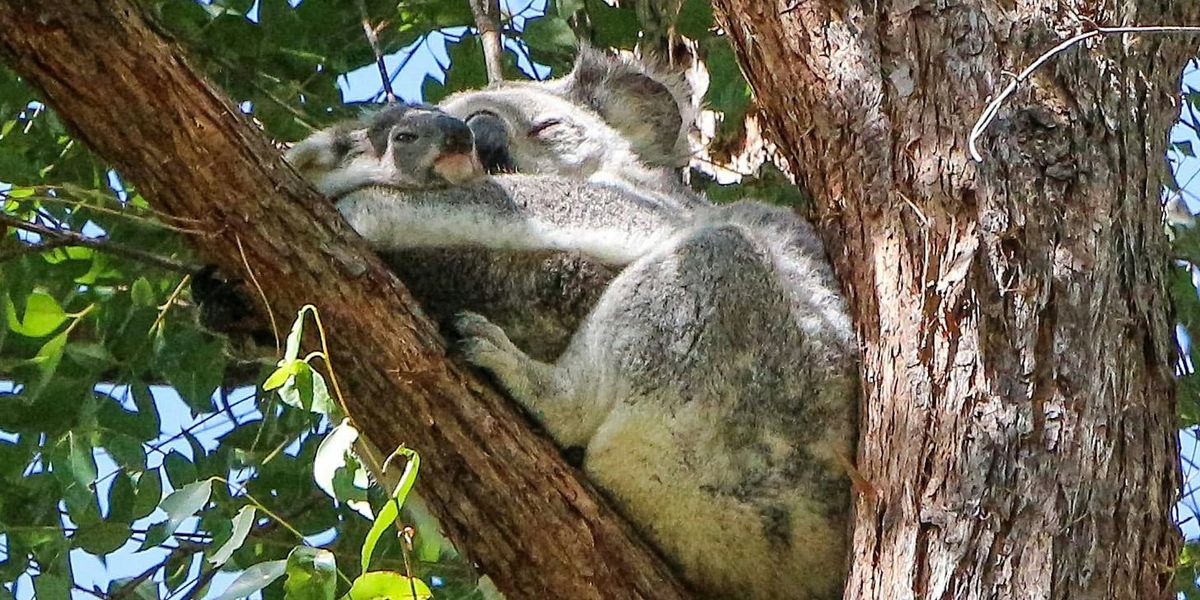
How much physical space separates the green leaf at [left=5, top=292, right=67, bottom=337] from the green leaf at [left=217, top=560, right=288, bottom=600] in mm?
1185

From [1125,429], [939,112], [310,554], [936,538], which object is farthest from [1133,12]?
[310,554]

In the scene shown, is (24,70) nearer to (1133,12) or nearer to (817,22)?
(817,22)

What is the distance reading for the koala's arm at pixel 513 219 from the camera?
9.25 feet

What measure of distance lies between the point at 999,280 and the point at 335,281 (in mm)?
1050

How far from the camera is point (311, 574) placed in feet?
6.71

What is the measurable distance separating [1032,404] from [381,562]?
1.50 meters

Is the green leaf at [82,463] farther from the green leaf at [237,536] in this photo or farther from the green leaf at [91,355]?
the green leaf at [91,355]

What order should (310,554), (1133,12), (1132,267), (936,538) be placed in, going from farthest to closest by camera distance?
(1133,12), (1132,267), (936,538), (310,554)

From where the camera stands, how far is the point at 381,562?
3.20 meters

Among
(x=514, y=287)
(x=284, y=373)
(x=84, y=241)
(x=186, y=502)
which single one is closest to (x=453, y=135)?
(x=514, y=287)

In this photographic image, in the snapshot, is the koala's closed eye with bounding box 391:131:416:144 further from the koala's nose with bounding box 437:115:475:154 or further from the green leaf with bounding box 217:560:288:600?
the green leaf with bounding box 217:560:288:600

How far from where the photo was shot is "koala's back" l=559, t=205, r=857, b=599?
2.70 meters

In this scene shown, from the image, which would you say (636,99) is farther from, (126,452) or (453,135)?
(126,452)

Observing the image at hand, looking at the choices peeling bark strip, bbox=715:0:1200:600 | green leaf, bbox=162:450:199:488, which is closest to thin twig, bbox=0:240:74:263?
green leaf, bbox=162:450:199:488
